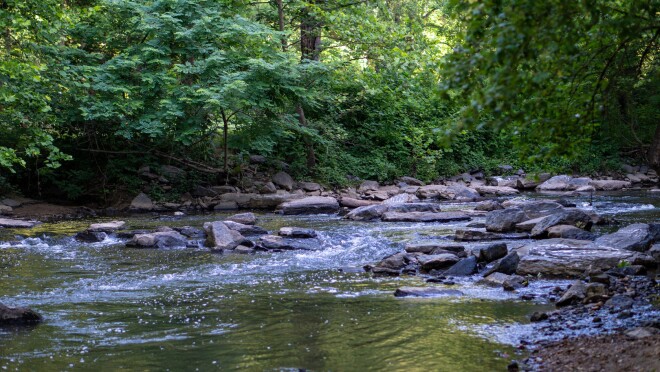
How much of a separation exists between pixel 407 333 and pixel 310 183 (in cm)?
1591

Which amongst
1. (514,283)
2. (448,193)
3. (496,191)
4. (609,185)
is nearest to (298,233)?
(514,283)

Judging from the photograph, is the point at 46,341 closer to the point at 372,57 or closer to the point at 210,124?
the point at 210,124

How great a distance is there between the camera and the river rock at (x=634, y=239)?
9828 millimetres

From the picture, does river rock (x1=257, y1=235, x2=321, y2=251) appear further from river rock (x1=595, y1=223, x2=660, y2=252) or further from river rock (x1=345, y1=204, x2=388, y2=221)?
river rock (x1=595, y1=223, x2=660, y2=252)

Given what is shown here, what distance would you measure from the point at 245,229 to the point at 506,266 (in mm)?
6234

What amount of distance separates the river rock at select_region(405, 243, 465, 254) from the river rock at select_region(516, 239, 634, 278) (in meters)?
1.34

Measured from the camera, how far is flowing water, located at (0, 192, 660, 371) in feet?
18.5

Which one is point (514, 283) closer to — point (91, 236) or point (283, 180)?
point (91, 236)

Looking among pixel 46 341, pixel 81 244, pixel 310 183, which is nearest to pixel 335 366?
pixel 46 341

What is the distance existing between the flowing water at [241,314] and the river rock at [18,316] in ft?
0.57

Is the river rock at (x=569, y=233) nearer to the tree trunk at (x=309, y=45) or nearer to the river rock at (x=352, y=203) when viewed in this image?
the river rock at (x=352, y=203)

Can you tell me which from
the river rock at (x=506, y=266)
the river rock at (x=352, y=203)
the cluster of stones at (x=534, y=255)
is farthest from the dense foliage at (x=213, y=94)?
the river rock at (x=352, y=203)

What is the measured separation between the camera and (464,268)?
9359 millimetres

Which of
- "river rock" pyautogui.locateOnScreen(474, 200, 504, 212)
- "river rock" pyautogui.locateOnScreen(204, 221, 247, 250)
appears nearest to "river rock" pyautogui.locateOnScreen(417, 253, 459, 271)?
"river rock" pyautogui.locateOnScreen(204, 221, 247, 250)
